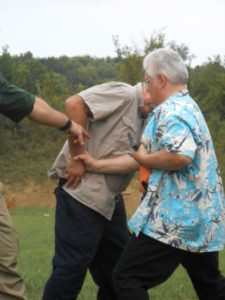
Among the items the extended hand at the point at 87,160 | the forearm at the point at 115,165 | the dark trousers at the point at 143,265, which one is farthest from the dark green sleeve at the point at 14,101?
the dark trousers at the point at 143,265

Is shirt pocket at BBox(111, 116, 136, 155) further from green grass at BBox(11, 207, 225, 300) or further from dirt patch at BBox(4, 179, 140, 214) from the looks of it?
dirt patch at BBox(4, 179, 140, 214)

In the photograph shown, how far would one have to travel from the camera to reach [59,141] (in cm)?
3216

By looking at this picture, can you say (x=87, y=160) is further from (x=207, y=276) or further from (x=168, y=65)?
(x=207, y=276)

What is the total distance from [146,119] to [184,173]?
0.99 metres

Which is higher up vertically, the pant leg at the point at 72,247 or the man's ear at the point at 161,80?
the man's ear at the point at 161,80

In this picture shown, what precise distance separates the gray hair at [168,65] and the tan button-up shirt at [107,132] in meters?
→ 0.60

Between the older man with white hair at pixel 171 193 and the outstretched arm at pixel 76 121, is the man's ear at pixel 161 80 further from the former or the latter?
the outstretched arm at pixel 76 121

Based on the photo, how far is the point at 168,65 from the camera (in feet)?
13.9

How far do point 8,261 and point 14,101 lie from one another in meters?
1.05

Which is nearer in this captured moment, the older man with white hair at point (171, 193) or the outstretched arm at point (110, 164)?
the older man with white hair at point (171, 193)

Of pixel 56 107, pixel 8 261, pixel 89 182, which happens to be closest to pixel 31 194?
pixel 56 107

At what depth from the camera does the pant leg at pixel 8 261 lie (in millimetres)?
4543

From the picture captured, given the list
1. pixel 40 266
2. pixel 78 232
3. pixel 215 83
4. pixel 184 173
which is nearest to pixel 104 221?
pixel 78 232

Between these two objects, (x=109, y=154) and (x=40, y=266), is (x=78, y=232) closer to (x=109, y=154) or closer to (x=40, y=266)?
(x=109, y=154)
